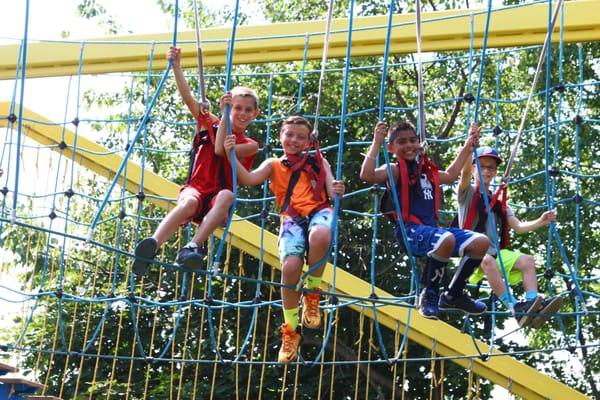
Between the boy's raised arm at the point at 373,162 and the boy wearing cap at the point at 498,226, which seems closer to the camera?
the boy's raised arm at the point at 373,162

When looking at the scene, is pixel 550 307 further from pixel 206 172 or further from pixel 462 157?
pixel 206 172

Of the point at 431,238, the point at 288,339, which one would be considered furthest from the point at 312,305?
the point at 431,238

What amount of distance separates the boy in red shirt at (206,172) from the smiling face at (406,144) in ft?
1.90

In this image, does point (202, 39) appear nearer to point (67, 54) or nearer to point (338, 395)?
point (67, 54)

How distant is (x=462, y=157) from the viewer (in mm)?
4703

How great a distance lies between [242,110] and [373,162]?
60 centimetres

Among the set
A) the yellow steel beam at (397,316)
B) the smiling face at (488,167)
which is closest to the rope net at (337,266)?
the yellow steel beam at (397,316)

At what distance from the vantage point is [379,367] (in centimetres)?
1007

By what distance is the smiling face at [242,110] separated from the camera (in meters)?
4.82

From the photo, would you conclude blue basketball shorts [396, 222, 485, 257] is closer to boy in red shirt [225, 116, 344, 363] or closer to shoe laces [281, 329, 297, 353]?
boy in red shirt [225, 116, 344, 363]

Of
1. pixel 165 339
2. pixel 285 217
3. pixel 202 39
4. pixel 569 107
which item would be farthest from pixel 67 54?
pixel 569 107

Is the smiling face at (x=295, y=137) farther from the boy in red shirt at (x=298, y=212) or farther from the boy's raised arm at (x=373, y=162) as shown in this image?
the boy's raised arm at (x=373, y=162)

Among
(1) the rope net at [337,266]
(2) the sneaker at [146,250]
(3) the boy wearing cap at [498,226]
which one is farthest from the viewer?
(1) the rope net at [337,266]

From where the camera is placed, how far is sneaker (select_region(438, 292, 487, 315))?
466 cm
